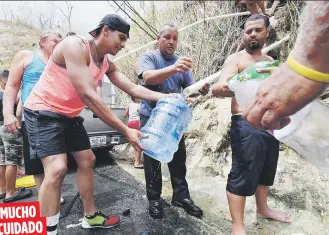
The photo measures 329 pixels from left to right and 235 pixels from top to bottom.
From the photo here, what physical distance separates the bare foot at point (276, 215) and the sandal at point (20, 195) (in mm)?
3057

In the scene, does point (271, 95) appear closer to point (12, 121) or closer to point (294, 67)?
point (294, 67)

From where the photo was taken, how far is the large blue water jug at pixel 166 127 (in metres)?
A: 2.56

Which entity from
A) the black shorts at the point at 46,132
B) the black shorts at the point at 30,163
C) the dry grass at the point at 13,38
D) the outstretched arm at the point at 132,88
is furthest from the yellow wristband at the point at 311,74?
the dry grass at the point at 13,38

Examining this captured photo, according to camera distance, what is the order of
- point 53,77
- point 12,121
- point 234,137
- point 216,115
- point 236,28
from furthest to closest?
point 236,28, point 216,115, point 12,121, point 234,137, point 53,77

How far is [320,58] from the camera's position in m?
0.95

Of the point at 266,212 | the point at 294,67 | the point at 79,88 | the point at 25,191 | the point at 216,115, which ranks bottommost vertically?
the point at 25,191

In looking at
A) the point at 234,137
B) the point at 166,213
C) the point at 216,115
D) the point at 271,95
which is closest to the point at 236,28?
the point at 216,115

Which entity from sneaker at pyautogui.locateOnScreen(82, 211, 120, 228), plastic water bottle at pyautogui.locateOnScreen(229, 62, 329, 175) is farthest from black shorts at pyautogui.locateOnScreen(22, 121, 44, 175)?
plastic water bottle at pyautogui.locateOnScreen(229, 62, 329, 175)

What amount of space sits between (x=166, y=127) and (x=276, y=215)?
155cm

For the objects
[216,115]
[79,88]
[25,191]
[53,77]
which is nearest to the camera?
[79,88]

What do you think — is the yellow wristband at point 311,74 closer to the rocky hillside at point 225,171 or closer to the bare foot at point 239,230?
the bare foot at point 239,230

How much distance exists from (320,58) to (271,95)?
210 millimetres

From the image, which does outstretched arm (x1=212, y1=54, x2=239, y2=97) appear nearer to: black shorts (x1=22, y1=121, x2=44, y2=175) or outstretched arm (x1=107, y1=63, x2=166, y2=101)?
outstretched arm (x1=107, y1=63, x2=166, y2=101)

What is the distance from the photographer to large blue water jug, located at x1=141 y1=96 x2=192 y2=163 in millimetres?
2562
